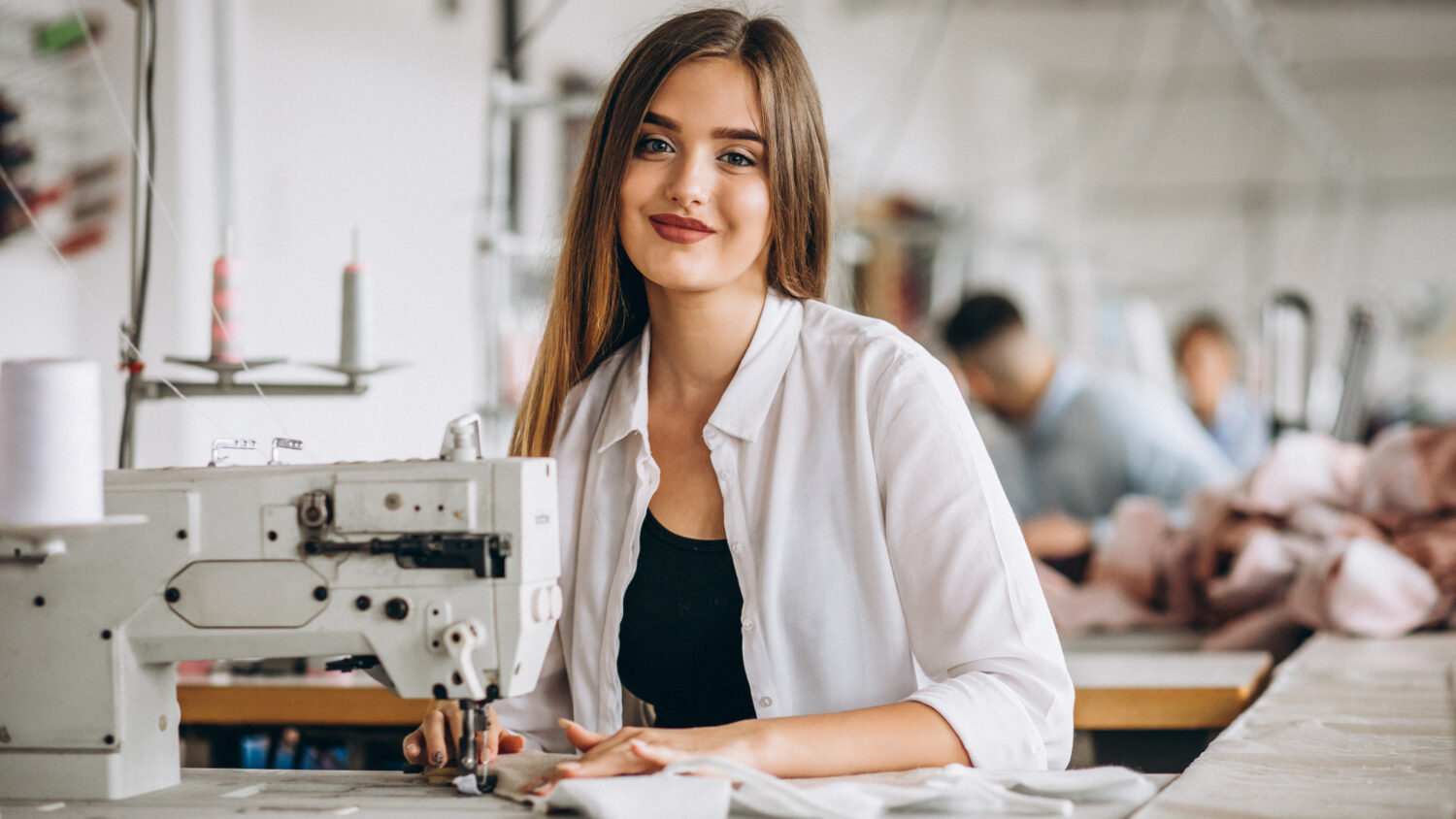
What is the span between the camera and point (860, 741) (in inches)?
46.5

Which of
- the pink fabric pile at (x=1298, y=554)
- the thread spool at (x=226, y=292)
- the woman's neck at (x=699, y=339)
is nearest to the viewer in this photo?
the woman's neck at (x=699, y=339)

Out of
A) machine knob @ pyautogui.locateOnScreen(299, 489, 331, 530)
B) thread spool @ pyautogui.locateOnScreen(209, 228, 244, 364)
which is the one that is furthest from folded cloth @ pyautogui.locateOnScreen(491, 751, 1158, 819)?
thread spool @ pyautogui.locateOnScreen(209, 228, 244, 364)

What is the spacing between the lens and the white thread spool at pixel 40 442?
104 centimetres

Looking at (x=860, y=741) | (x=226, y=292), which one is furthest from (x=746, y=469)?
(x=226, y=292)

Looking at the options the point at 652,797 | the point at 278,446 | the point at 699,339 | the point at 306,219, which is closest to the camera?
the point at 652,797

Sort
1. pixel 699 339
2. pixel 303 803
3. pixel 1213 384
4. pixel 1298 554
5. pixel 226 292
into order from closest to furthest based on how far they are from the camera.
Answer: pixel 303 803, pixel 699 339, pixel 226 292, pixel 1298 554, pixel 1213 384

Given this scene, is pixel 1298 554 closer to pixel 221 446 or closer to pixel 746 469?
pixel 746 469

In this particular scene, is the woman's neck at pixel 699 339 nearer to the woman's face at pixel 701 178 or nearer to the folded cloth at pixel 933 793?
the woman's face at pixel 701 178

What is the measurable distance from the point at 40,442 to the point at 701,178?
662 millimetres

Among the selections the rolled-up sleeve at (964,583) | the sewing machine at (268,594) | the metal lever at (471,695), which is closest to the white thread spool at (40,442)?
the sewing machine at (268,594)

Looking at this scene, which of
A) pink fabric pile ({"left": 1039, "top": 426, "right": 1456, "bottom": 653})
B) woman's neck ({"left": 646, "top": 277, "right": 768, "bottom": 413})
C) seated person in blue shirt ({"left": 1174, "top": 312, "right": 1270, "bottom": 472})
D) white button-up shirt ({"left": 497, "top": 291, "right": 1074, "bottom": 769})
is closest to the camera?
white button-up shirt ({"left": 497, "top": 291, "right": 1074, "bottom": 769})

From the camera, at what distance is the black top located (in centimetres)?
144

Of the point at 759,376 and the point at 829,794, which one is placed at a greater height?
the point at 759,376

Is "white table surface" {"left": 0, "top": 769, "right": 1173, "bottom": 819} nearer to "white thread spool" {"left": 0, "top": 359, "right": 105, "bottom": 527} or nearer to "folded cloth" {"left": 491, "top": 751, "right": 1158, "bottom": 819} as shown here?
"folded cloth" {"left": 491, "top": 751, "right": 1158, "bottom": 819}
